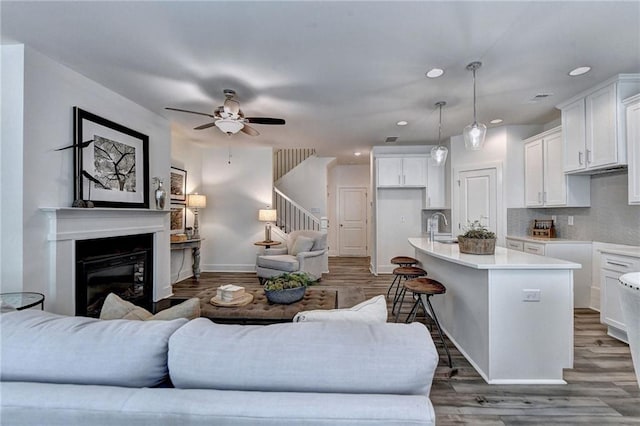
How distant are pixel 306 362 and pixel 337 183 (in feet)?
25.9

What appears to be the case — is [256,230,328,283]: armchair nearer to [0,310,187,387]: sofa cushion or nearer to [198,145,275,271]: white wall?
[198,145,275,271]: white wall

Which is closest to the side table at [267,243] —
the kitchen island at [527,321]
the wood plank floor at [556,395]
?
the wood plank floor at [556,395]

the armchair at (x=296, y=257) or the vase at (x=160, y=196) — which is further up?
the vase at (x=160, y=196)

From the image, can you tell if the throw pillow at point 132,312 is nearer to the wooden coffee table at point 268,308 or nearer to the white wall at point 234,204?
the wooden coffee table at point 268,308

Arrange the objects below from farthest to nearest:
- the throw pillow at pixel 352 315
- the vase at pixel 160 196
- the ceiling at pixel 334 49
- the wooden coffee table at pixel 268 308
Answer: the vase at pixel 160 196 → the wooden coffee table at pixel 268 308 → the ceiling at pixel 334 49 → the throw pillow at pixel 352 315

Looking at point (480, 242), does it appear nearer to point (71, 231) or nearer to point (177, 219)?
point (71, 231)

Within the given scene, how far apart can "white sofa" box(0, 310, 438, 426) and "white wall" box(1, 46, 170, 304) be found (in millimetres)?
2078

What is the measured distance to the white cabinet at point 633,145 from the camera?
2871 millimetres

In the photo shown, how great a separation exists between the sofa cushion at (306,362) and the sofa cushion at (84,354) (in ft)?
0.23

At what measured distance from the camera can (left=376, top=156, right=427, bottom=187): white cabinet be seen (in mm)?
5875

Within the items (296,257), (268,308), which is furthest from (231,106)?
(296,257)

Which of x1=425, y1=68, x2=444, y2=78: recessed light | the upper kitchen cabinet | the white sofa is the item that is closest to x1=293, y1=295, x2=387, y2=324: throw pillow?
the white sofa

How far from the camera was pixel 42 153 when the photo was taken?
2.63 meters

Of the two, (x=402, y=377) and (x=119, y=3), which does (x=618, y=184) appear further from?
(x=119, y=3)
